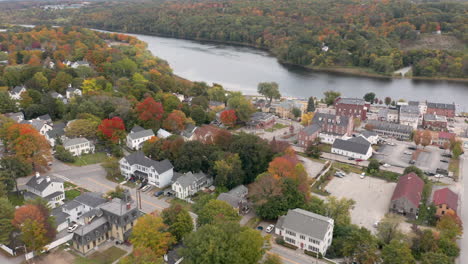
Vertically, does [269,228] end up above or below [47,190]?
below

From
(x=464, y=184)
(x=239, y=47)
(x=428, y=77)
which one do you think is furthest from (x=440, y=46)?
(x=464, y=184)

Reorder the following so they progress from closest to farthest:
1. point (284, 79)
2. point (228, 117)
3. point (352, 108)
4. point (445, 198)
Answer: point (445, 198) < point (228, 117) < point (352, 108) < point (284, 79)

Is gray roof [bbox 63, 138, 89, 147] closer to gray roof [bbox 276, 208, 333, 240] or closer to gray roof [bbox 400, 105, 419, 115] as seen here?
gray roof [bbox 276, 208, 333, 240]

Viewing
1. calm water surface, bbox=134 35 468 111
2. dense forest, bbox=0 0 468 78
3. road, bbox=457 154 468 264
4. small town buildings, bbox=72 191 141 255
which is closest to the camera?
small town buildings, bbox=72 191 141 255

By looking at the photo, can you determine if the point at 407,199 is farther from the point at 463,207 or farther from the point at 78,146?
the point at 78,146

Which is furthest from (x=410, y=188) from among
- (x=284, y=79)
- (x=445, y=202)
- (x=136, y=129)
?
(x=284, y=79)

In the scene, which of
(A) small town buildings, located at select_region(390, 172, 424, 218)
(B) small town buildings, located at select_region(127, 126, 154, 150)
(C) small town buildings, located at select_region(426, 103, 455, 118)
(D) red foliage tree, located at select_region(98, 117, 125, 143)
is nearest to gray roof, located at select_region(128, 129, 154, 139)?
(B) small town buildings, located at select_region(127, 126, 154, 150)
